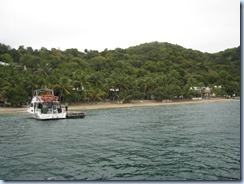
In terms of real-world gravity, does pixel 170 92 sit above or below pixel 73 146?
above

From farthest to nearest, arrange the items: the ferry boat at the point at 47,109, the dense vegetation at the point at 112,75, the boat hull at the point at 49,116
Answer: the dense vegetation at the point at 112,75 → the ferry boat at the point at 47,109 → the boat hull at the point at 49,116

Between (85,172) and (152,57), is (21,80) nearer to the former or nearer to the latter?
(85,172)

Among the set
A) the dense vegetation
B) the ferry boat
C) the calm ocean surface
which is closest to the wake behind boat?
the ferry boat

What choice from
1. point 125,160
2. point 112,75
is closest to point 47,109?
point 125,160

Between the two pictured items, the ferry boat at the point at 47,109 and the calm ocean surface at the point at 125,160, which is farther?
the ferry boat at the point at 47,109

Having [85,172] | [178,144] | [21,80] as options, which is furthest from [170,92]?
[85,172]

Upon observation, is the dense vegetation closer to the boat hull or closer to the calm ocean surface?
the calm ocean surface

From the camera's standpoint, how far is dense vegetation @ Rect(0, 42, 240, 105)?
38.7 m

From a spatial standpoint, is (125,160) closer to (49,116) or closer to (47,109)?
(49,116)

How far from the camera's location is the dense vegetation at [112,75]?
127ft

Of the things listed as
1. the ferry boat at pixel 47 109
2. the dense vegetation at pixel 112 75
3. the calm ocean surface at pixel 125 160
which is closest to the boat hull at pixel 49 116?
the ferry boat at pixel 47 109

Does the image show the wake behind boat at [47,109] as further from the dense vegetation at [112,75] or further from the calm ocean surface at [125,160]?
the dense vegetation at [112,75]

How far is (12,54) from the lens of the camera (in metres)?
67.5

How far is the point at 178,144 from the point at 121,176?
196 inches
